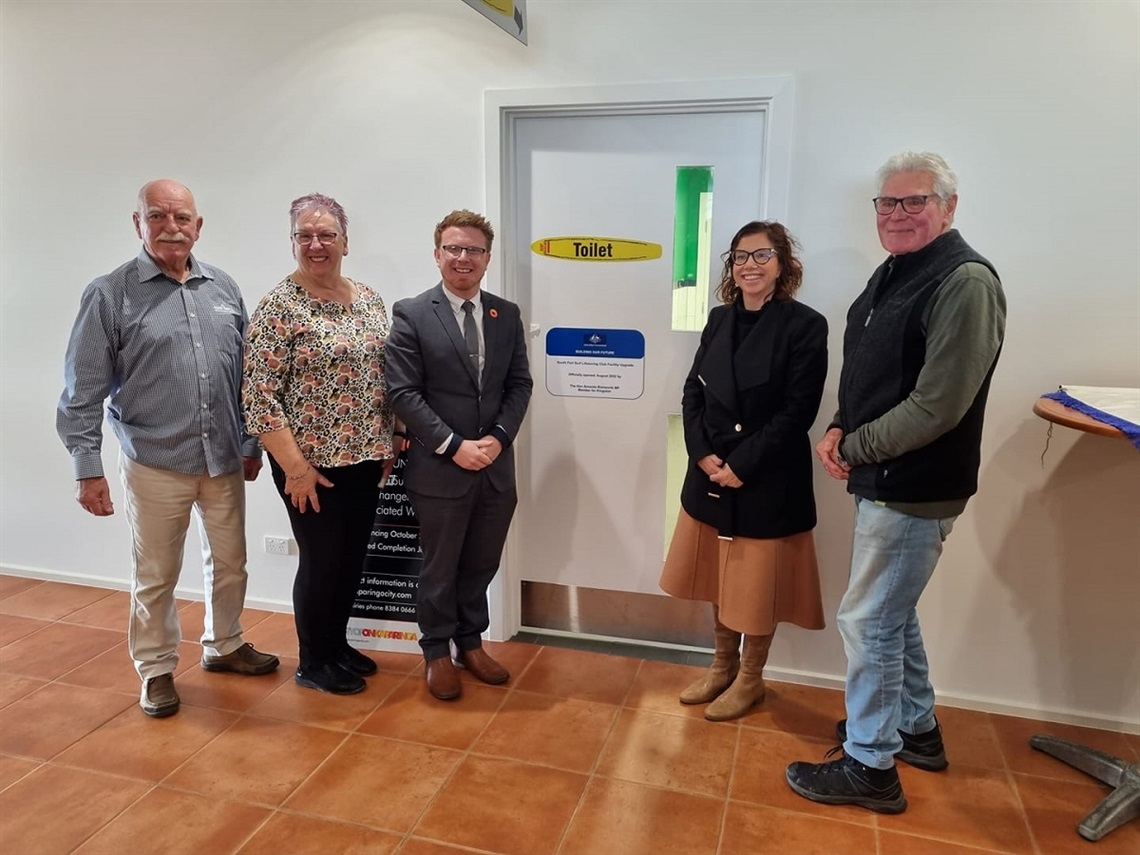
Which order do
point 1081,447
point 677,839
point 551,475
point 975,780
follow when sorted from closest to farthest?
point 677,839 < point 975,780 < point 1081,447 < point 551,475

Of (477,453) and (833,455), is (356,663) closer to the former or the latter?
(477,453)

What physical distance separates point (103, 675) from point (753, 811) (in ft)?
7.74

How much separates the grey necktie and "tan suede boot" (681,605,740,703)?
1.19 meters

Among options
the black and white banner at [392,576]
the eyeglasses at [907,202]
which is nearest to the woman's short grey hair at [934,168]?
the eyeglasses at [907,202]

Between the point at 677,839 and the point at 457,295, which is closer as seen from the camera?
the point at 677,839

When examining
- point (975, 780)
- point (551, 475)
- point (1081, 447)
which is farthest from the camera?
point (551, 475)

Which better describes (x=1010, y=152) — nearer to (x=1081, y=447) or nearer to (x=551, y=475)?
(x=1081, y=447)

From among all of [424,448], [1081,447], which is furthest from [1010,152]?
[424,448]

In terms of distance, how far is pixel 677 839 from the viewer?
205 centimetres

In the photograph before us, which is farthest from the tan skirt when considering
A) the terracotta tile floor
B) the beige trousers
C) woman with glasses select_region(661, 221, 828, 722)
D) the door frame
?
the beige trousers

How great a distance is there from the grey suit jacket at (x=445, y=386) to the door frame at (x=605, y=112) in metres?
0.36

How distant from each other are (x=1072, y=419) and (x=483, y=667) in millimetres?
2028

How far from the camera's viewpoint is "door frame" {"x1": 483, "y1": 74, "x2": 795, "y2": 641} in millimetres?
2533

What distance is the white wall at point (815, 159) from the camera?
2.36 m
